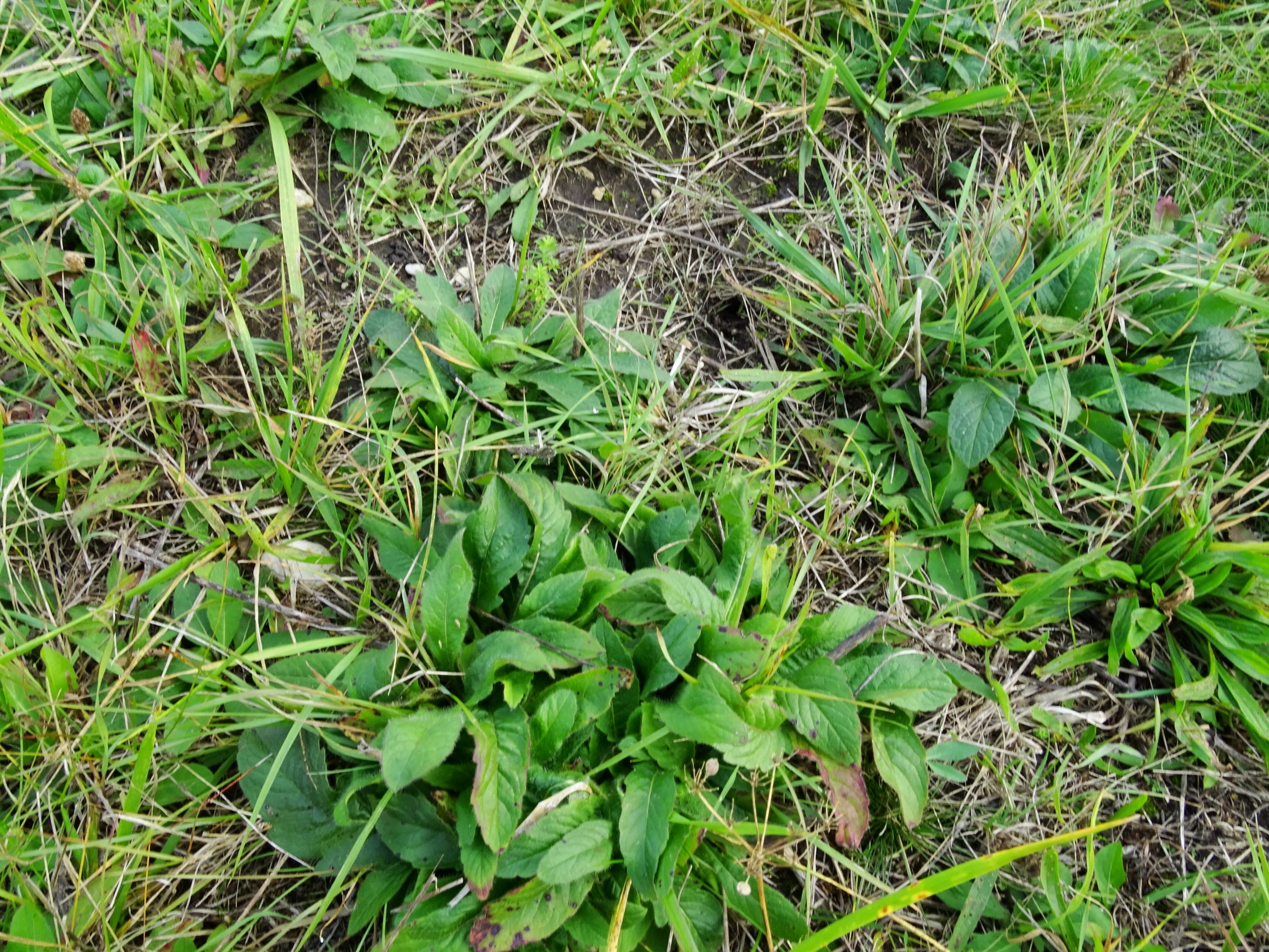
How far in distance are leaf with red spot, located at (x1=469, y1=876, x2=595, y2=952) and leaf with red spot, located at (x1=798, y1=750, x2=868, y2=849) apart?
0.51 metres

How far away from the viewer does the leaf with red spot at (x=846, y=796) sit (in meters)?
1.54

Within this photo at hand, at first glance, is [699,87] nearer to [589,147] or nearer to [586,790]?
[589,147]

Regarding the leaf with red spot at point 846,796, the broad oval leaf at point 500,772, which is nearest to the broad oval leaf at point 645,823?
the broad oval leaf at point 500,772

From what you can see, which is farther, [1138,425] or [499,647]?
[1138,425]

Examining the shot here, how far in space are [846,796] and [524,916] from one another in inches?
25.5

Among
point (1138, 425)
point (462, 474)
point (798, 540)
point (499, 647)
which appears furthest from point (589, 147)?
point (1138, 425)

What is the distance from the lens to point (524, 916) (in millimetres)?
1367

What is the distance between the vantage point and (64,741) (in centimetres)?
152

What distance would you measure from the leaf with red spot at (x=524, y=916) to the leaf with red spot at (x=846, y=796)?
509 millimetres

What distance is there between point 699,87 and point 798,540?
132cm

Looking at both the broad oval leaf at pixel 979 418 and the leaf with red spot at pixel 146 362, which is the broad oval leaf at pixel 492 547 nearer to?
the leaf with red spot at pixel 146 362

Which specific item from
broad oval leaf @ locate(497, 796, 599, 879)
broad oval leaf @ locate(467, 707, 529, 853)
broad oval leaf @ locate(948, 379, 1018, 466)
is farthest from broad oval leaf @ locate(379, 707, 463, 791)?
Result: broad oval leaf @ locate(948, 379, 1018, 466)

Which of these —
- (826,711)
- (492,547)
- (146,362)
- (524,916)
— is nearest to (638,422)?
(492,547)

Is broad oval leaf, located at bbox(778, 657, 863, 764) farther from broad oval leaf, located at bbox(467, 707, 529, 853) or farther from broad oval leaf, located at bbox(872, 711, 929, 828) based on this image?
broad oval leaf, located at bbox(467, 707, 529, 853)
